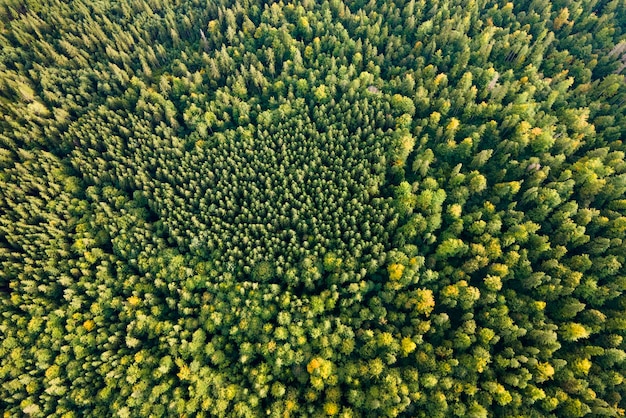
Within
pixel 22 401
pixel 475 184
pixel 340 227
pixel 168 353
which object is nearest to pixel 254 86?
pixel 340 227

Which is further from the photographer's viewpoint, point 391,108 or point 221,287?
point 391,108

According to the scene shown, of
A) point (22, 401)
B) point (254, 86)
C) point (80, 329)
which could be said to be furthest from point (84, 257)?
point (254, 86)

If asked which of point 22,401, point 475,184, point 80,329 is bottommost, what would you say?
point 22,401

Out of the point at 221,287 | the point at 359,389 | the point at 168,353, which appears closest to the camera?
the point at 359,389

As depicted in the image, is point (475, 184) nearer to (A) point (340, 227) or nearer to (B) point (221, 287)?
(A) point (340, 227)

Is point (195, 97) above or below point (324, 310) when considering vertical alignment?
above

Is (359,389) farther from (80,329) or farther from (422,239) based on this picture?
(80,329)

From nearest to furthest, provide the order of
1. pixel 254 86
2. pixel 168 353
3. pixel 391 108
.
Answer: pixel 168 353
pixel 391 108
pixel 254 86
